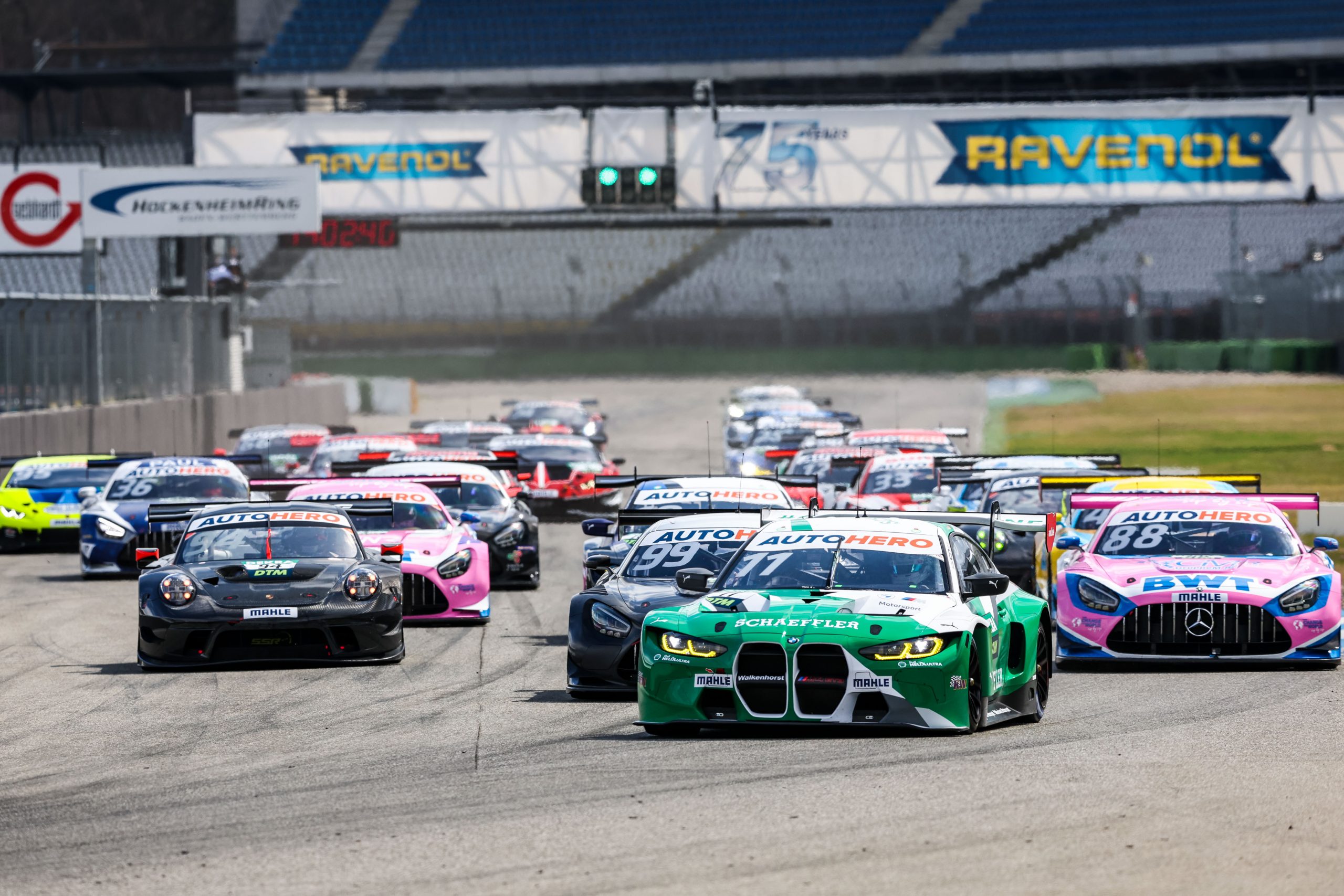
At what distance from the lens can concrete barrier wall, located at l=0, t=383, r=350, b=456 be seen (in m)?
31.6

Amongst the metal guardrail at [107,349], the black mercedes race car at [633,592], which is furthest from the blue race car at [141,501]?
the metal guardrail at [107,349]

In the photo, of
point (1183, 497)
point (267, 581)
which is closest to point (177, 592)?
point (267, 581)

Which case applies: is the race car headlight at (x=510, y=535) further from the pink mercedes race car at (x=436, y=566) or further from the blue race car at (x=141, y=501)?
the blue race car at (x=141, y=501)

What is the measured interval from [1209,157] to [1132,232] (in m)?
27.2

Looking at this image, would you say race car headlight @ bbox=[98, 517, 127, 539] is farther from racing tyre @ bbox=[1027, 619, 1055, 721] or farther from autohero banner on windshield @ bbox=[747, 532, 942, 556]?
racing tyre @ bbox=[1027, 619, 1055, 721]

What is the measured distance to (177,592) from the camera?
1329cm

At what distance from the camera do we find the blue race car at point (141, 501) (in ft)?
67.6

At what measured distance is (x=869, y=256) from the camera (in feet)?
201

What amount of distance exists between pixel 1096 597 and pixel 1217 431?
35213 millimetres

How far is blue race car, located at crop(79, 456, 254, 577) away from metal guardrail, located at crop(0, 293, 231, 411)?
399 inches

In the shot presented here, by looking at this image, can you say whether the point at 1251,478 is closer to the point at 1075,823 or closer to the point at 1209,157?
the point at 1075,823

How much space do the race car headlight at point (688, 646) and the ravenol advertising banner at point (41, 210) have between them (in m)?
30.6

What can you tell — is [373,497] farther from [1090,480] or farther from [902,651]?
[902,651]

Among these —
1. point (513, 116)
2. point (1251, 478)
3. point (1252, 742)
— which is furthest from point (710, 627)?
point (513, 116)
